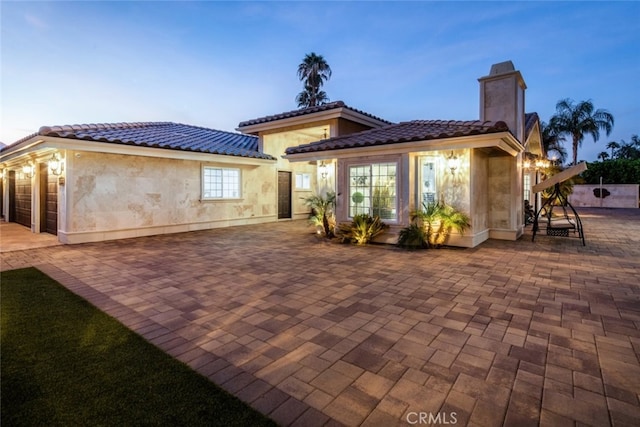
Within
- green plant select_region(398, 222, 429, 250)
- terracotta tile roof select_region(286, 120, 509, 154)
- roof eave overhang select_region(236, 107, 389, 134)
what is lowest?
green plant select_region(398, 222, 429, 250)

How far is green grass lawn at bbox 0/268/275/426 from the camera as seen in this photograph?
2.09 metres

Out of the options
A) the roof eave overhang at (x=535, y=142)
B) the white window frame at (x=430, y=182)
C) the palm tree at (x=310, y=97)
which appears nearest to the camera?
the white window frame at (x=430, y=182)

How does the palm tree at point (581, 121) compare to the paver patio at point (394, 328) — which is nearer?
the paver patio at point (394, 328)

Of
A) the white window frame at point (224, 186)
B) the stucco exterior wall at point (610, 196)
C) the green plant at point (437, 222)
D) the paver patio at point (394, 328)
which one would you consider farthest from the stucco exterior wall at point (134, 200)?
the stucco exterior wall at point (610, 196)

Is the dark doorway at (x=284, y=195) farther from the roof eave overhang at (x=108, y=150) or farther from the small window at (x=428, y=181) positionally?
the small window at (x=428, y=181)

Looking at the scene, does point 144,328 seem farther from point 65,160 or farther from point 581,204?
point 581,204

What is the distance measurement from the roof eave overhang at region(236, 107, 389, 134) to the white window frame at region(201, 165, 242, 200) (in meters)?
2.58

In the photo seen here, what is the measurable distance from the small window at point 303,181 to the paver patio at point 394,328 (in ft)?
32.5

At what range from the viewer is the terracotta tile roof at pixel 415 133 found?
7.82 m

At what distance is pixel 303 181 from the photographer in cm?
1752

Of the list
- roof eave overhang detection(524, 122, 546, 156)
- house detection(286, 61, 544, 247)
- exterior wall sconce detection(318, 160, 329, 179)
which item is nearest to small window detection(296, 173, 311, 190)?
exterior wall sconce detection(318, 160, 329, 179)

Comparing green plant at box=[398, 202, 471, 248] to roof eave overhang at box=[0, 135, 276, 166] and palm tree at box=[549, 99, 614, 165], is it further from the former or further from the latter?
palm tree at box=[549, 99, 614, 165]

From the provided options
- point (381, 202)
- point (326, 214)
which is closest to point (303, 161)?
point (326, 214)

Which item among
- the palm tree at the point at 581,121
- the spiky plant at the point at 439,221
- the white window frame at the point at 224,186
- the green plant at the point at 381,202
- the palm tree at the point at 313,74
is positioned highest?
the palm tree at the point at 313,74
